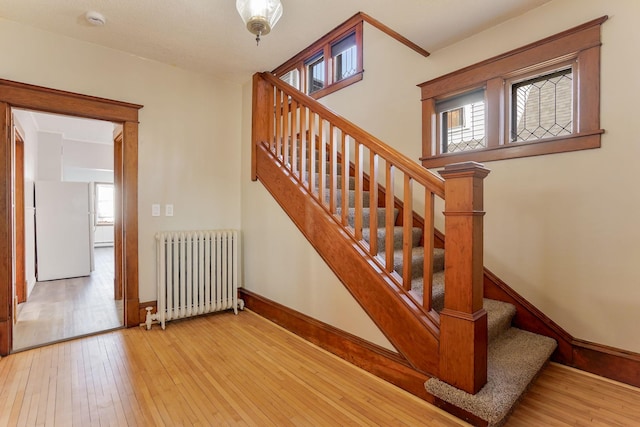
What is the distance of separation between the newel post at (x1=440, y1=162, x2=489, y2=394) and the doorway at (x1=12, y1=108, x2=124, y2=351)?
295 cm

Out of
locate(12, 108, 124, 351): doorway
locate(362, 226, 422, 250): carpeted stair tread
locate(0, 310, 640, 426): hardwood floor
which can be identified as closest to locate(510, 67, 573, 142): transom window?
locate(362, 226, 422, 250): carpeted stair tread

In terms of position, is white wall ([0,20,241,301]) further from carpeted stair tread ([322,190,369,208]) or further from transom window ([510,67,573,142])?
A: transom window ([510,67,573,142])

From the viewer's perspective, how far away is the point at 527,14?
7.29ft

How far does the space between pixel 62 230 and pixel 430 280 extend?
6.03 m

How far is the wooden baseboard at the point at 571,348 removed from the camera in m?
1.89

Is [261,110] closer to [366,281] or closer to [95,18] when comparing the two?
[95,18]

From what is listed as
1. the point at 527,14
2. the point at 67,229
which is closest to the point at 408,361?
the point at 527,14

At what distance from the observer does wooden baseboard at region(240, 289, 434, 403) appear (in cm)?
183

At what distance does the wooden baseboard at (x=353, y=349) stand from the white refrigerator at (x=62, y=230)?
414 cm

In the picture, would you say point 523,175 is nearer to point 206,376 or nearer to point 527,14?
point 527,14

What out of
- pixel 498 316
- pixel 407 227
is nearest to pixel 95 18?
pixel 407 227

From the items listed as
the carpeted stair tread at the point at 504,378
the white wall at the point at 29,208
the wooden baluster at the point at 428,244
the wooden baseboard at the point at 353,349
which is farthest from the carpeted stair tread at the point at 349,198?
the white wall at the point at 29,208

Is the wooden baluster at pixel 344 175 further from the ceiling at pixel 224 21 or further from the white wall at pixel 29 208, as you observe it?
the white wall at pixel 29 208

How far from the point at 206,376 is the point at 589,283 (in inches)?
102
